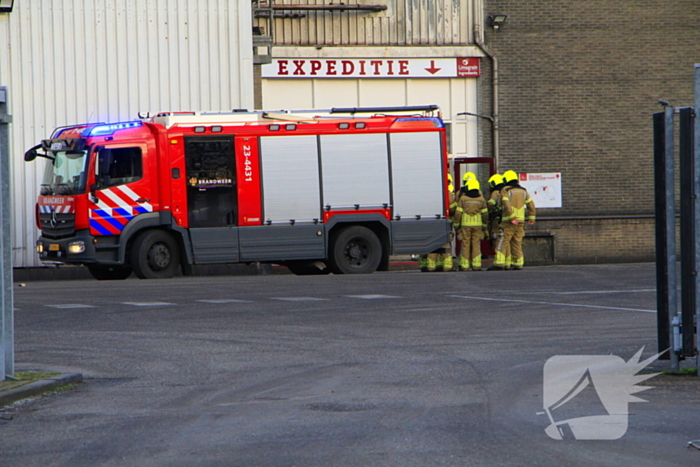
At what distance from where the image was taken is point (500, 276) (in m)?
17.7

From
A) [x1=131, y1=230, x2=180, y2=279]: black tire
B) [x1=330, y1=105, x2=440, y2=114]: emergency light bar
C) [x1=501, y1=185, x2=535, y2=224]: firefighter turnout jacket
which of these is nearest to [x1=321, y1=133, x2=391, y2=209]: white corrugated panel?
[x1=330, y1=105, x2=440, y2=114]: emergency light bar

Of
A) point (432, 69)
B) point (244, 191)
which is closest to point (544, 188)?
point (432, 69)

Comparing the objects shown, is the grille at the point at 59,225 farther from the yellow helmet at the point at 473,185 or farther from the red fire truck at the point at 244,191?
the yellow helmet at the point at 473,185

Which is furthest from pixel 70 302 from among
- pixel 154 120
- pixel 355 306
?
pixel 154 120

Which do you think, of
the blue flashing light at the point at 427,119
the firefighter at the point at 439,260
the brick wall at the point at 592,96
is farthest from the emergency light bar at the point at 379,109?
the brick wall at the point at 592,96

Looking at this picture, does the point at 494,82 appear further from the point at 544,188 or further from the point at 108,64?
the point at 108,64

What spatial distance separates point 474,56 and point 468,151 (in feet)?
7.05

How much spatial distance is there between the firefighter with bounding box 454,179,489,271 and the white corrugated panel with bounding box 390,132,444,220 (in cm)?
105

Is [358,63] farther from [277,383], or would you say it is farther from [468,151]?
[277,383]

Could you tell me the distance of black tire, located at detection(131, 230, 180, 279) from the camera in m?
18.3

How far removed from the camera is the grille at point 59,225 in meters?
18.2

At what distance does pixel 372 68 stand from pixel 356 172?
6.18 meters

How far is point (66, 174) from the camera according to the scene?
18.5m

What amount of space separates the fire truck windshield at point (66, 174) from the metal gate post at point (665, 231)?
40.5 ft
